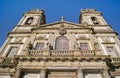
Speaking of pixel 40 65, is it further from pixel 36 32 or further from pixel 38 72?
pixel 36 32

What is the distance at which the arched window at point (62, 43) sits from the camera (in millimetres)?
20422

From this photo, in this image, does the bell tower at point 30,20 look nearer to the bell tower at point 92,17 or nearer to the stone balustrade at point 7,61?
the stone balustrade at point 7,61

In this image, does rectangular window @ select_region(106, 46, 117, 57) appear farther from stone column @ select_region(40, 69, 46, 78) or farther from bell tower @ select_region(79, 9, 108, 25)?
stone column @ select_region(40, 69, 46, 78)

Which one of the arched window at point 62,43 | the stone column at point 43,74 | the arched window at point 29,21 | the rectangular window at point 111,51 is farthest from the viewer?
the arched window at point 29,21

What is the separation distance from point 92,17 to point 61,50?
45.6 ft

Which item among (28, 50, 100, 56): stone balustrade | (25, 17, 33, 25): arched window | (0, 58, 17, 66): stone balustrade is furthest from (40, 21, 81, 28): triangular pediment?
(0, 58, 17, 66): stone balustrade

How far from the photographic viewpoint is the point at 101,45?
69.3ft

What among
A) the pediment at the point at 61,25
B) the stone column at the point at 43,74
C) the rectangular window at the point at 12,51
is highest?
the pediment at the point at 61,25

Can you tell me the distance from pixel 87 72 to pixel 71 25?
958 cm

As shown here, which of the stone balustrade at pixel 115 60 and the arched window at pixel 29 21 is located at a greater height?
the arched window at pixel 29 21

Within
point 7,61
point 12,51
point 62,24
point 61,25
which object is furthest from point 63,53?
point 62,24

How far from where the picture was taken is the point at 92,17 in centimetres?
2973

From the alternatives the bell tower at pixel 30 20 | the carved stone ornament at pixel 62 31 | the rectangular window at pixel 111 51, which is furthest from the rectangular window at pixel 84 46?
the bell tower at pixel 30 20

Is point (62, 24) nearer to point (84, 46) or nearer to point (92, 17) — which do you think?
point (84, 46)
